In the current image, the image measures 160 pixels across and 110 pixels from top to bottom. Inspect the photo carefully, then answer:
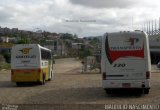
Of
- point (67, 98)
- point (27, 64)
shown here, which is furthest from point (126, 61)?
point (27, 64)

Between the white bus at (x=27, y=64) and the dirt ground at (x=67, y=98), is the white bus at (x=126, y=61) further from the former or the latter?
the white bus at (x=27, y=64)

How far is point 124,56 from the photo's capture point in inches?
840

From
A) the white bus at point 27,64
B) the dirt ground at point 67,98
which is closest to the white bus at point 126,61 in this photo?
the dirt ground at point 67,98

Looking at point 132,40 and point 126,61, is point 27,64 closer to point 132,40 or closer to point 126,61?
point 126,61

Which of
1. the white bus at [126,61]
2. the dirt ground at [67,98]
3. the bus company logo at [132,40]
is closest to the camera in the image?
the dirt ground at [67,98]

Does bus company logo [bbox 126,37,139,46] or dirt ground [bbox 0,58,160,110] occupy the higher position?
bus company logo [bbox 126,37,139,46]

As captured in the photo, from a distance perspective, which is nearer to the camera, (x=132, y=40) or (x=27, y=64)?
(x=132, y=40)

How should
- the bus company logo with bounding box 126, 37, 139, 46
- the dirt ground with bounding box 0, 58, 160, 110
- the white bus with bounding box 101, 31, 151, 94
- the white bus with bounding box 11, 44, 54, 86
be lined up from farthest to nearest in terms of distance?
the white bus with bounding box 11, 44, 54, 86 < the bus company logo with bounding box 126, 37, 139, 46 < the white bus with bounding box 101, 31, 151, 94 < the dirt ground with bounding box 0, 58, 160, 110

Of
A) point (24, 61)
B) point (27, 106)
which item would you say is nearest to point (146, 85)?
point (27, 106)

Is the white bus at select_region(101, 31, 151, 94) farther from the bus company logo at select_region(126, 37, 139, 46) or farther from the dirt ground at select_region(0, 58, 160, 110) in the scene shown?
the dirt ground at select_region(0, 58, 160, 110)

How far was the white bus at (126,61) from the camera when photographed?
2102 centimetres

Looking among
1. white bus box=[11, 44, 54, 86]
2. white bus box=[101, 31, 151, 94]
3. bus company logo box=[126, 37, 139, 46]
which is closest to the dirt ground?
white bus box=[101, 31, 151, 94]

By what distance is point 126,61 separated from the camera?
69.9 feet

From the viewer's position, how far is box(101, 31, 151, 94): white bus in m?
21.0
